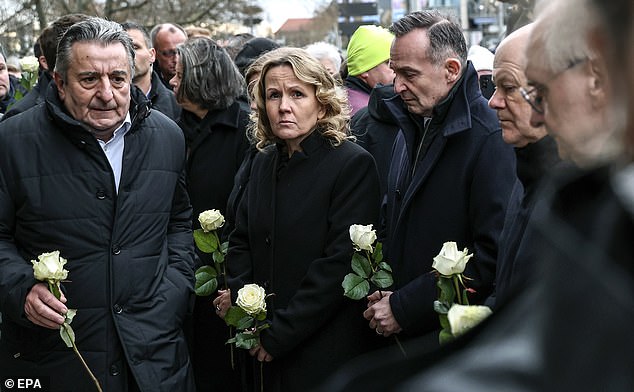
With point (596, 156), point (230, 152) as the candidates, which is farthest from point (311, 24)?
point (596, 156)

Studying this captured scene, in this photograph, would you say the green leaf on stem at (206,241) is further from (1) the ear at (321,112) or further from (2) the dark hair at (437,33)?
(2) the dark hair at (437,33)

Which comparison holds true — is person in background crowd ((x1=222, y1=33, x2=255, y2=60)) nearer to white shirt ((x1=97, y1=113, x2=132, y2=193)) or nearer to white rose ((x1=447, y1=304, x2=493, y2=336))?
white shirt ((x1=97, y1=113, x2=132, y2=193))

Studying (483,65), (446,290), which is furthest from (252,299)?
(483,65)

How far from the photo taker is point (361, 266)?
12.8ft

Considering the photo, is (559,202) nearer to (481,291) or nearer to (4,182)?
(481,291)

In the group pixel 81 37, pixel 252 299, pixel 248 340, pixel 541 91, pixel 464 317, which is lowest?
pixel 248 340

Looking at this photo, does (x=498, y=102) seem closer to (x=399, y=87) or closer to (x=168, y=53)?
(x=399, y=87)

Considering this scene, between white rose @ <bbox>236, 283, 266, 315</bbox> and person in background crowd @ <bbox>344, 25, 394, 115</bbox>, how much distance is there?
2.79m

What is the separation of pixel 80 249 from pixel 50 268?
312mm

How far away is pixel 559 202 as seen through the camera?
91 centimetres

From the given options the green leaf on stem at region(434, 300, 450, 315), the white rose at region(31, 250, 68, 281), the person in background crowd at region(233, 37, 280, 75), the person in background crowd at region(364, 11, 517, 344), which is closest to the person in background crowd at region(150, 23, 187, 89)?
the person in background crowd at region(233, 37, 280, 75)

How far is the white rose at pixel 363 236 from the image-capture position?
12.3ft

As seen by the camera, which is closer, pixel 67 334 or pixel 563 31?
pixel 563 31

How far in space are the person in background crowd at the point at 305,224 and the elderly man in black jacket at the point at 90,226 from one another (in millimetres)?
446
